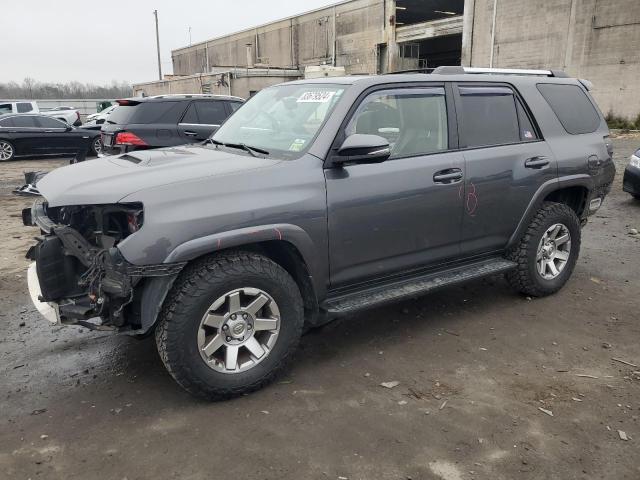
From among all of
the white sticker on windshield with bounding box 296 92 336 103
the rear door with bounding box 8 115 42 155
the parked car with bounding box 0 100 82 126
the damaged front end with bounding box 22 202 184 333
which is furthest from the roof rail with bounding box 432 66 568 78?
the parked car with bounding box 0 100 82 126

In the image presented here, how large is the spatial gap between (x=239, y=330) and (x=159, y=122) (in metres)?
7.68

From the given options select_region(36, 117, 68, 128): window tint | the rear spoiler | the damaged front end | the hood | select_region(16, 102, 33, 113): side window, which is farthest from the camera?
select_region(16, 102, 33, 113): side window

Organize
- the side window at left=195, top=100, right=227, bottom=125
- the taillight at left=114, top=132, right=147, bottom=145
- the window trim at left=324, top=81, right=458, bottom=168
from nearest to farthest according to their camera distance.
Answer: the window trim at left=324, top=81, right=458, bottom=168 < the taillight at left=114, top=132, right=147, bottom=145 < the side window at left=195, top=100, right=227, bottom=125

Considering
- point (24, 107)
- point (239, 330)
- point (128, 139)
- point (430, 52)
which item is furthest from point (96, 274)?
point (430, 52)

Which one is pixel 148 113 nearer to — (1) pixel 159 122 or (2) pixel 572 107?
(1) pixel 159 122

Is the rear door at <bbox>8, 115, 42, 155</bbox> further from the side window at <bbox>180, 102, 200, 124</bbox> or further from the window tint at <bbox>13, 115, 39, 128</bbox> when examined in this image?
the side window at <bbox>180, 102, 200, 124</bbox>

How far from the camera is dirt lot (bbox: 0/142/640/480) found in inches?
104

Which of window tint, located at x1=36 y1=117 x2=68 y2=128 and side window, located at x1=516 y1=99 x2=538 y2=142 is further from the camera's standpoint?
window tint, located at x1=36 y1=117 x2=68 y2=128

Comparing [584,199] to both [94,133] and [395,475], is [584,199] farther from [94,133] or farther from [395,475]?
[94,133]

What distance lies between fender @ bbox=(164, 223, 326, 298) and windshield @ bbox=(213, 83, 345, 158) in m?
0.57

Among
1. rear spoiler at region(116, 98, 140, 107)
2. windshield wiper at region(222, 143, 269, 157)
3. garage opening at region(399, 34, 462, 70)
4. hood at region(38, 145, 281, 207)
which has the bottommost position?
hood at region(38, 145, 281, 207)

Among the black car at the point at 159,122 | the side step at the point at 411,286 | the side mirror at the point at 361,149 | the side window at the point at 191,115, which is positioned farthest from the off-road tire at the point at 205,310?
the side window at the point at 191,115

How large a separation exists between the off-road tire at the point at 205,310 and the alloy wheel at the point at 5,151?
15327 millimetres

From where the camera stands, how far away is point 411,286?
387 cm
